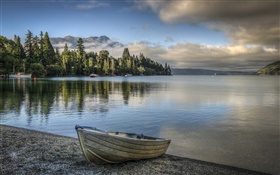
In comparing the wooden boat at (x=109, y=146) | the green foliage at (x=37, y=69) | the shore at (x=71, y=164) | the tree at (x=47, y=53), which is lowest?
the shore at (x=71, y=164)

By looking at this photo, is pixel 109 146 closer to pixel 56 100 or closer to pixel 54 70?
pixel 56 100

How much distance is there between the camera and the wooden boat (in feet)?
34.5

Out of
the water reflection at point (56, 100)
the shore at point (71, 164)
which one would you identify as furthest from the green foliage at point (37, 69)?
the shore at point (71, 164)

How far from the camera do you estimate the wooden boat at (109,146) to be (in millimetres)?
10516

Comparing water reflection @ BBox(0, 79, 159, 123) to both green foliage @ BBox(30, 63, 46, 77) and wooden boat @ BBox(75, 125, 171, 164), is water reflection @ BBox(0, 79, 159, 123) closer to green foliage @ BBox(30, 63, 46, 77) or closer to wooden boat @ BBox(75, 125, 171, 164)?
wooden boat @ BBox(75, 125, 171, 164)

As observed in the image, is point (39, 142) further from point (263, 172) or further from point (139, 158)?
point (263, 172)

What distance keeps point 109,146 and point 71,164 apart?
233 cm

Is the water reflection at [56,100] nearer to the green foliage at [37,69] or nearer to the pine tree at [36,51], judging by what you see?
the green foliage at [37,69]

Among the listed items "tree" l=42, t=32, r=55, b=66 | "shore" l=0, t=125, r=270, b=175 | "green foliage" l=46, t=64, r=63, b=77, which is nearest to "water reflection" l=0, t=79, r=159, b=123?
"shore" l=0, t=125, r=270, b=175

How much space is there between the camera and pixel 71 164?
37.7ft

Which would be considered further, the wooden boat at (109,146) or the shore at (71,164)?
the shore at (71,164)

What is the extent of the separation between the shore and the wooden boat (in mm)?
470

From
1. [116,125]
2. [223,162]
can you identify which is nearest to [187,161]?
Result: [223,162]

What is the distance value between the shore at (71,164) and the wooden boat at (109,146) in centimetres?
47
